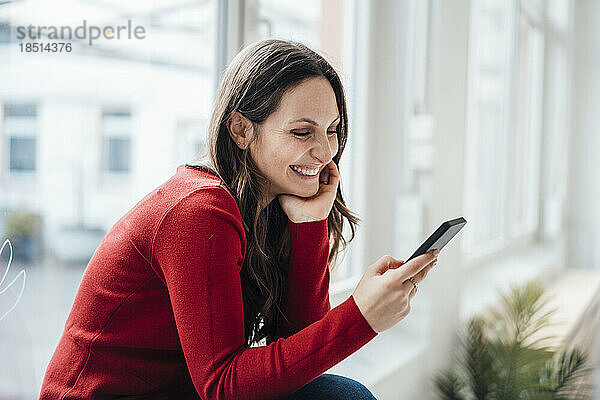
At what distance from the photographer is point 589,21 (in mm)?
3705

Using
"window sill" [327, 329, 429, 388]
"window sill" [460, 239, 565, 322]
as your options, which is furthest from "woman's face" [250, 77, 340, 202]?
"window sill" [460, 239, 565, 322]

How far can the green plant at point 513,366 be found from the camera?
1.98m

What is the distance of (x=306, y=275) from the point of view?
106cm

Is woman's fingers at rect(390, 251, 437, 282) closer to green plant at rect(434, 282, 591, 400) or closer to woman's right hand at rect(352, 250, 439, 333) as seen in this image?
woman's right hand at rect(352, 250, 439, 333)

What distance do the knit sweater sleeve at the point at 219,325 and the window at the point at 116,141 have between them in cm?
29

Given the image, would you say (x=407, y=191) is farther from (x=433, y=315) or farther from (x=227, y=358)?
(x=227, y=358)

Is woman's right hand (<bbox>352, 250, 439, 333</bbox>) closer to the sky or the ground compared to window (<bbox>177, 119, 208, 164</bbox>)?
closer to the ground

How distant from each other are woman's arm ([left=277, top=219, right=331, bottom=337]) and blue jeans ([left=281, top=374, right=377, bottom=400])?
11 centimetres

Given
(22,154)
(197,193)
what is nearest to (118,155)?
(22,154)

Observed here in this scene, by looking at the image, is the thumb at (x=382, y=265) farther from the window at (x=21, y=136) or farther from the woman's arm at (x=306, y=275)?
the window at (x=21, y=136)

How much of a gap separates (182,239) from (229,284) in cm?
8

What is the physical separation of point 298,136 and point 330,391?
36 centimetres

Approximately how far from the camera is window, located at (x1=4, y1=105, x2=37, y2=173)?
0.91 meters

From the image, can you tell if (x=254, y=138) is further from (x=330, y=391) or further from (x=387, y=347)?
(x=387, y=347)
